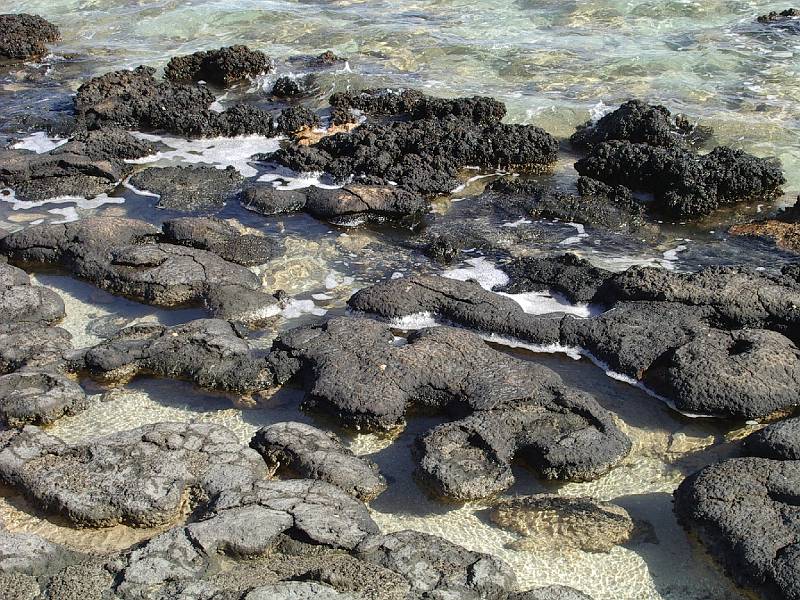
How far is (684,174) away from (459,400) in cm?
419

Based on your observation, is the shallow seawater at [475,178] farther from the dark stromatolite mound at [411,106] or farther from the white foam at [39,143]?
the dark stromatolite mound at [411,106]

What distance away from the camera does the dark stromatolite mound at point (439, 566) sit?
3635mm

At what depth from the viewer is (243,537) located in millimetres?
3865

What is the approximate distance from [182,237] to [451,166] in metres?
3.00

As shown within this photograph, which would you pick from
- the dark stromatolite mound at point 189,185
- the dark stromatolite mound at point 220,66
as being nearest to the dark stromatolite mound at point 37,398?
the dark stromatolite mound at point 189,185

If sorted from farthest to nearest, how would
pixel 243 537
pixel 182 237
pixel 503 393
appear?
pixel 182 237 < pixel 503 393 < pixel 243 537

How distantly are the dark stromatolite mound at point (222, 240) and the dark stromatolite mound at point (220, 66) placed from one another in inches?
213

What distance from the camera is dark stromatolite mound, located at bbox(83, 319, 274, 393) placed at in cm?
538

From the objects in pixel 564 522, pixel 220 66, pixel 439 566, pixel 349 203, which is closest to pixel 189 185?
pixel 349 203

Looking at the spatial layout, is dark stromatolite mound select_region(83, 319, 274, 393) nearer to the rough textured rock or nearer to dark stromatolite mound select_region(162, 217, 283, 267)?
dark stromatolite mound select_region(162, 217, 283, 267)

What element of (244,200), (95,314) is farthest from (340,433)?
(244,200)

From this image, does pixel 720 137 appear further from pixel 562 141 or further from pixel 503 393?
pixel 503 393

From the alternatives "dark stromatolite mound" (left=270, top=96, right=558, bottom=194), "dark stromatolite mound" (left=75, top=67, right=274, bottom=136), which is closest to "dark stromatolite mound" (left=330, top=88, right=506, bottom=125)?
"dark stromatolite mound" (left=270, top=96, right=558, bottom=194)

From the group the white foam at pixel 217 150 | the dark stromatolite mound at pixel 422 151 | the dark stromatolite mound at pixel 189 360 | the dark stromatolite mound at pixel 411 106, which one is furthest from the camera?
the dark stromatolite mound at pixel 411 106
